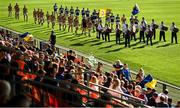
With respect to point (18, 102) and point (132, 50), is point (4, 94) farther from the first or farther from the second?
point (132, 50)

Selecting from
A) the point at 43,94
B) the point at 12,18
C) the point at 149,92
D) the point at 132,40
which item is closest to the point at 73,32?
the point at 132,40

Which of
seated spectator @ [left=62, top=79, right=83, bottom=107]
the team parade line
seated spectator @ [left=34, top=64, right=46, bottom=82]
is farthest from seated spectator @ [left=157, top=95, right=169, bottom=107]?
the team parade line

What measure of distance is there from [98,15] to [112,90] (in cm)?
2782

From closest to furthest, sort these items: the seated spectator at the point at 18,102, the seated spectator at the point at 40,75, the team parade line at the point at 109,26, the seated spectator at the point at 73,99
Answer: the seated spectator at the point at 18,102
the seated spectator at the point at 73,99
the seated spectator at the point at 40,75
the team parade line at the point at 109,26

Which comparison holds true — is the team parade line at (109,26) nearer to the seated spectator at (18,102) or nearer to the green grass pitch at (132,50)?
the green grass pitch at (132,50)

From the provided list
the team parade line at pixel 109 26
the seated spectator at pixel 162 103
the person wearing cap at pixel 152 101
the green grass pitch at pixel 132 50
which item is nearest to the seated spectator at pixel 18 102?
the seated spectator at pixel 162 103

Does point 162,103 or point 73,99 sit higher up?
point 73,99

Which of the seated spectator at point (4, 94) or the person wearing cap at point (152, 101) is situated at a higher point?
the seated spectator at point (4, 94)

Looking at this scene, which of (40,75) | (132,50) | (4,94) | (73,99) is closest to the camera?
(4,94)

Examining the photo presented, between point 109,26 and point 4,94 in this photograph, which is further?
point 109,26

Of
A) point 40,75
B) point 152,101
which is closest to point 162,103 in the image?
point 152,101

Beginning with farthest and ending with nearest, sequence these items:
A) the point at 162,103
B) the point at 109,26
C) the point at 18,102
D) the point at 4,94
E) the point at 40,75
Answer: the point at 109,26
the point at 162,103
the point at 40,75
the point at 4,94
the point at 18,102

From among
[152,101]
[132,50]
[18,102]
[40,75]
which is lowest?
[132,50]

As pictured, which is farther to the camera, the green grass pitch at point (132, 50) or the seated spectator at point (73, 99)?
the green grass pitch at point (132, 50)
